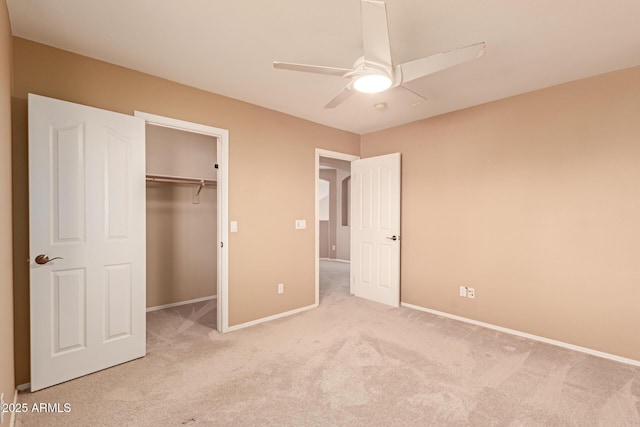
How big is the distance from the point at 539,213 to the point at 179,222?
14.3ft

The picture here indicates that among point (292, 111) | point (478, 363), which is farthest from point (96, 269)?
point (478, 363)

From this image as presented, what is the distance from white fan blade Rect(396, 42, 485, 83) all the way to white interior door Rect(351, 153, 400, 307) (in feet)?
7.63

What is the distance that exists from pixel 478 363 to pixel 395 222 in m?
2.02

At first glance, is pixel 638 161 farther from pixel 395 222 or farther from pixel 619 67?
pixel 395 222

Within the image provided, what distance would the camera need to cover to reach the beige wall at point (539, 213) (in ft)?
8.57

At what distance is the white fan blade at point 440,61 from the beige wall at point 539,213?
74.5 inches

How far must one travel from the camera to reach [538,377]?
234cm

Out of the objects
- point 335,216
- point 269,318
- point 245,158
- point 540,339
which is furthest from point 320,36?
point 335,216

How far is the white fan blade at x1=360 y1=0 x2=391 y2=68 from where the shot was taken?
141cm

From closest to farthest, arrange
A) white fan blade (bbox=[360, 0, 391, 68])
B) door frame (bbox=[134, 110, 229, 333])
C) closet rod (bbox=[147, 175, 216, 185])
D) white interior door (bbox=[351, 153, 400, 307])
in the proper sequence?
white fan blade (bbox=[360, 0, 391, 68])
door frame (bbox=[134, 110, 229, 333])
closet rod (bbox=[147, 175, 216, 185])
white interior door (bbox=[351, 153, 400, 307])

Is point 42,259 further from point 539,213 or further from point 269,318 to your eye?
point 539,213

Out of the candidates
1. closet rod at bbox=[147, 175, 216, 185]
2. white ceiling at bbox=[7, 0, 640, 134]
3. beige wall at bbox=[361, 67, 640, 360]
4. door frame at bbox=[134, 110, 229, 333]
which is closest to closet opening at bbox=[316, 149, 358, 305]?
closet rod at bbox=[147, 175, 216, 185]

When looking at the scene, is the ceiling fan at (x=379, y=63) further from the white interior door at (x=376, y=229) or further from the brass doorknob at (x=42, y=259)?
the white interior door at (x=376, y=229)

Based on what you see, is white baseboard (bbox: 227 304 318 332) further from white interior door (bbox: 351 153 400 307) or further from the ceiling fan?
the ceiling fan
